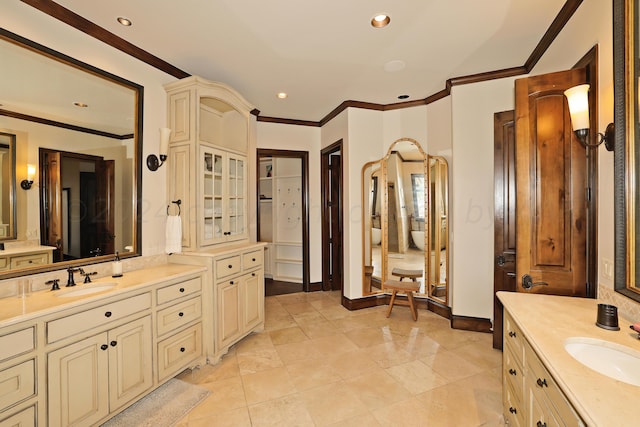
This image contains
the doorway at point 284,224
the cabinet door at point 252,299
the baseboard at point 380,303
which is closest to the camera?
the cabinet door at point 252,299

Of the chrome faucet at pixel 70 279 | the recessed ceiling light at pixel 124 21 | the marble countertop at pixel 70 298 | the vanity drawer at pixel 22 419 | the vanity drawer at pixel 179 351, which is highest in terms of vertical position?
the recessed ceiling light at pixel 124 21

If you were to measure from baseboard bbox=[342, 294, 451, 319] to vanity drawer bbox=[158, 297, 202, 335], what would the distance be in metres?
2.07

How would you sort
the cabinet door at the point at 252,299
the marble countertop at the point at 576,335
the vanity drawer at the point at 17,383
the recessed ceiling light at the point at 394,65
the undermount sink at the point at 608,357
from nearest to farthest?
1. the marble countertop at the point at 576,335
2. the undermount sink at the point at 608,357
3. the vanity drawer at the point at 17,383
4. the recessed ceiling light at the point at 394,65
5. the cabinet door at the point at 252,299

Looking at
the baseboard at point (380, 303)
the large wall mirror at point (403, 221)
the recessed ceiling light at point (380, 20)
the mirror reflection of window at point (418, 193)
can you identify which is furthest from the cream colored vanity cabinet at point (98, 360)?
the mirror reflection of window at point (418, 193)

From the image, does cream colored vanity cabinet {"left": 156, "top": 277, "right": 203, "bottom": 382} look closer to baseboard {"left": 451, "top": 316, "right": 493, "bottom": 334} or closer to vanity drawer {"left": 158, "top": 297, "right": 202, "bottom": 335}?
vanity drawer {"left": 158, "top": 297, "right": 202, "bottom": 335}

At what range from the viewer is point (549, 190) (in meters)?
1.90

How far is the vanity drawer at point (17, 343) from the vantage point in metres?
1.33

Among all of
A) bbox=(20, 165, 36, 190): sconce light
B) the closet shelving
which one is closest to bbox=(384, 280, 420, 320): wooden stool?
the closet shelving

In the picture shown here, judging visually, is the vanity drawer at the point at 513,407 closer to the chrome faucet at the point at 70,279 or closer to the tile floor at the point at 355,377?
the tile floor at the point at 355,377

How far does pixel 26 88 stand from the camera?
6.10 feet

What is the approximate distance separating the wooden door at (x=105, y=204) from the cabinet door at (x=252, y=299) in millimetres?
1200

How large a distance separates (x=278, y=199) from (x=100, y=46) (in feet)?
11.6

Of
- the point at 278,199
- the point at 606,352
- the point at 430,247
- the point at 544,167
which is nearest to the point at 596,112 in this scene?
the point at 544,167

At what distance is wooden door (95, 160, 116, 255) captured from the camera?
2283 mm
